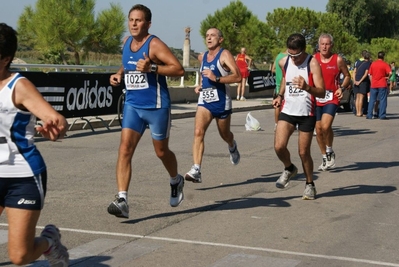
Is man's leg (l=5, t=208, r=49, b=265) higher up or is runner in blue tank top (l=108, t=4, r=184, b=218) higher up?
runner in blue tank top (l=108, t=4, r=184, b=218)

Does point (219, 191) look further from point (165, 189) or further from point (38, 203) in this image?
point (38, 203)

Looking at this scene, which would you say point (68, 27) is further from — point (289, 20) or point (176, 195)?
point (176, 195)

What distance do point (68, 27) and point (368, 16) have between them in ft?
177

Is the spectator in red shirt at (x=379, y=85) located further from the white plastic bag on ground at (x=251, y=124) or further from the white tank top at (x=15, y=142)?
the white tank top at (x=15, y=142)

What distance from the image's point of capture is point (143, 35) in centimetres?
784

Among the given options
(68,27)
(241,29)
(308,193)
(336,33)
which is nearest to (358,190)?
(308,193)

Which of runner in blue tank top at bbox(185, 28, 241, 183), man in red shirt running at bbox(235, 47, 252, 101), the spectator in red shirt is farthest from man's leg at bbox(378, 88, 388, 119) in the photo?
runner in blue tank top at bbox(185, 28, 241, 183)

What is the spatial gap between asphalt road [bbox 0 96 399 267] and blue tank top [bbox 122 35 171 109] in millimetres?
1124

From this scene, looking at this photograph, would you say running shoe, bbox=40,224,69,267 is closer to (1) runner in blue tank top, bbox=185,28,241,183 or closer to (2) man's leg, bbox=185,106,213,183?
(2) man's leg, bbox=185,106,213,183

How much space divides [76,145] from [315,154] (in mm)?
4205

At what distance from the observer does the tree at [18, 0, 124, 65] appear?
35.0m

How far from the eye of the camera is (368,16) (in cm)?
8338

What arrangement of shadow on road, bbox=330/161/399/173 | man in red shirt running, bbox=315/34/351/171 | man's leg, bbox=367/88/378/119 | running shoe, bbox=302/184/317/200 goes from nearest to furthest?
running shoe, bbox=302/184/317/200 → man in red shirt running, bbox=315/34/351/171 → shadow on road, bbox=330/161/399/173 → man's leg, bbox=367/88/378/119

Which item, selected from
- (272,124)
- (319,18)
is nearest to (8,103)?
(272,124)
